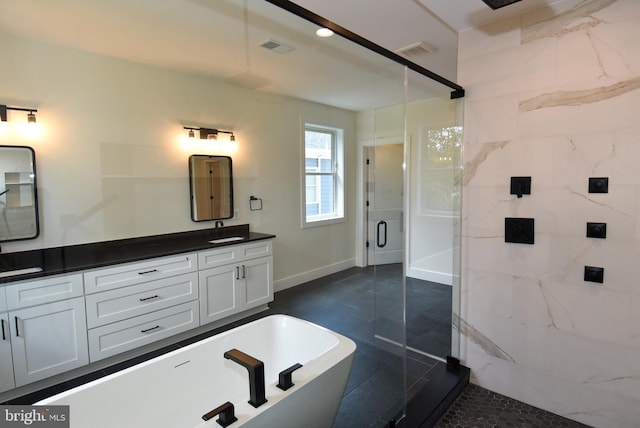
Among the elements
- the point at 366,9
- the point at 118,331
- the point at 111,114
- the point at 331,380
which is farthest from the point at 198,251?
the point at 366,9

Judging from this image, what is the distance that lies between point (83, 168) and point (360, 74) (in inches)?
97.0

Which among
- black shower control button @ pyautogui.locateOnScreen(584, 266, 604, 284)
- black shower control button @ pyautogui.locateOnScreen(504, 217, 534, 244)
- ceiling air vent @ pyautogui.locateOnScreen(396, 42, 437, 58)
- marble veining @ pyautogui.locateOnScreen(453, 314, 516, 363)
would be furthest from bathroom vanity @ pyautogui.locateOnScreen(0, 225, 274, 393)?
black shower control button @ pyautogui.locateOnScreen(584, 266, 604, 284)

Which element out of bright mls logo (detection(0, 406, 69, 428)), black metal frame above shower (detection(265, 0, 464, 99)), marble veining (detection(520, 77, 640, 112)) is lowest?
bright mls logo (detection(0, 406, 69, 428))

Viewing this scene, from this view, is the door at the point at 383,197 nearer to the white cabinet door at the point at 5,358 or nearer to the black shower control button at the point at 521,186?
the black shower control button at the point at 521,186

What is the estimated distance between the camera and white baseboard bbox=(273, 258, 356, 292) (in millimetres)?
3107

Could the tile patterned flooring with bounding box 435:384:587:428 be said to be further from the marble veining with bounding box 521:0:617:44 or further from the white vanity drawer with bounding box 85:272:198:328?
the marble veining with bounding box 521:0:617:44

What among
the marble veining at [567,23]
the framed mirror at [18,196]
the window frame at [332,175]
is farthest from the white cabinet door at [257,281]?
the marble veining at [567,23]

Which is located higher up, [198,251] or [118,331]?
[198,251]

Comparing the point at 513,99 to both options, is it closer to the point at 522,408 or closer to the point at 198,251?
the point at 522,408

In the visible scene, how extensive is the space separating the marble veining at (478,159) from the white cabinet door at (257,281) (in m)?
1.72

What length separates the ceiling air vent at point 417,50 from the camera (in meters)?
2.72

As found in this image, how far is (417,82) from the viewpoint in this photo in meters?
2.92

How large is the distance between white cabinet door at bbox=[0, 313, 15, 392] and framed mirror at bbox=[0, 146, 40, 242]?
435 millimetres

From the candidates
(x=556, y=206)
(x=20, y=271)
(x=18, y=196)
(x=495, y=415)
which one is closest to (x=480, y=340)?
(x=495, y=415)
